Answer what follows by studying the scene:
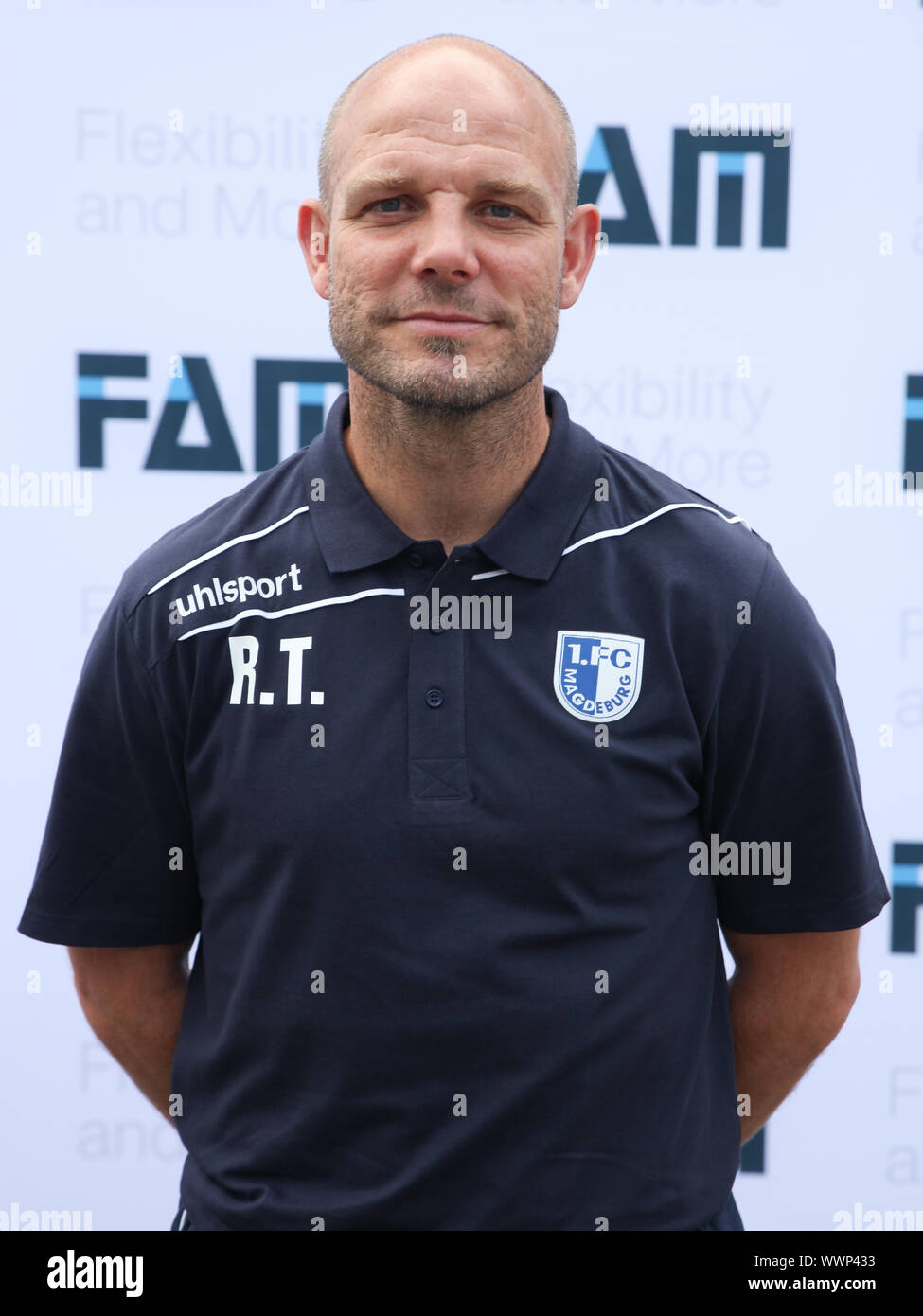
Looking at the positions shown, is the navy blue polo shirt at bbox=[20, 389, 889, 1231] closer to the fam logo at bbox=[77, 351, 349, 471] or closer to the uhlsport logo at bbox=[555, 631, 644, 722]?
the uhlsport logo at bbox=[555, 631, 644, 722]

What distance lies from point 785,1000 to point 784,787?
0.29 meters

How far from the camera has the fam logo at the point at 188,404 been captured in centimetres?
192

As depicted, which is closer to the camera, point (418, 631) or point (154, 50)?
point (418, 631)

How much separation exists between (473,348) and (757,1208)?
160 cm

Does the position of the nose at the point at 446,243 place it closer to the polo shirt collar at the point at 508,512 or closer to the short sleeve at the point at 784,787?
the polo shirt collar at the point at 508,512

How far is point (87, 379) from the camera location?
192 cm

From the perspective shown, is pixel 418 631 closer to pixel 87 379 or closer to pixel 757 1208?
pixel 87 379

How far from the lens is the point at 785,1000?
1.33 metres

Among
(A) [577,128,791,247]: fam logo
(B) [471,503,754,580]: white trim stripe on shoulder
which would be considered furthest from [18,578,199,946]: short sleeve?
(A) [577,128,791,247]: fam logo

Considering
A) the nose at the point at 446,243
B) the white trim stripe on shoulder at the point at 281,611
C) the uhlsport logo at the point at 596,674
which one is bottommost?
the uhlsport logo at the point at 596,674

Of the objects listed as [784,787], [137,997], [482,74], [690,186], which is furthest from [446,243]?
[690,186]


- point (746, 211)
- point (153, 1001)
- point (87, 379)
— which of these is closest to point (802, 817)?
point (153, 1001)

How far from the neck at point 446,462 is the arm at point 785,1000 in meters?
0.54

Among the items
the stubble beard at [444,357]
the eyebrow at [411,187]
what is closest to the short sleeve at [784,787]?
the stubble beard at [444,357]
